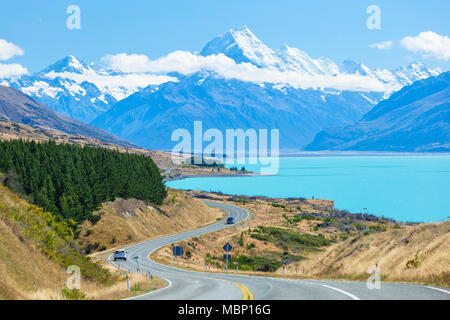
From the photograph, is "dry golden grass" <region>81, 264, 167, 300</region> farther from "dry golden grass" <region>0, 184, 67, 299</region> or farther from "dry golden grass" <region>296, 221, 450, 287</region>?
"dry golden grass" <region>296, 221, 450, 287</region>

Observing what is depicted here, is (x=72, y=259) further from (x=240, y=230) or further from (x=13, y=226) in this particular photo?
(x=240, y=230)

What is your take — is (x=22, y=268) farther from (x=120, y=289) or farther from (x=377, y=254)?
(x=377, y=254)

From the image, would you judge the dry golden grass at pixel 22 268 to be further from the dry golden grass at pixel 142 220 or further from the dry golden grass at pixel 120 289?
the dry golden grass at pixel 142 220

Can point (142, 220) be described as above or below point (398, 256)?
below

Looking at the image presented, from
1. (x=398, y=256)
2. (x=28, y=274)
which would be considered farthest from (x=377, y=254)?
A: (x=28, y=274)

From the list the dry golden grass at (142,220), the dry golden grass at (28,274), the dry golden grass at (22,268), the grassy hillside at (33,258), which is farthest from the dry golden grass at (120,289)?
the dry golden grass at (142,220)

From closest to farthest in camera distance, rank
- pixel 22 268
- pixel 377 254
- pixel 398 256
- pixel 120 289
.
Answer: pixel 22 268
pixel 120 289
pixel 398 256
pixel 377 254

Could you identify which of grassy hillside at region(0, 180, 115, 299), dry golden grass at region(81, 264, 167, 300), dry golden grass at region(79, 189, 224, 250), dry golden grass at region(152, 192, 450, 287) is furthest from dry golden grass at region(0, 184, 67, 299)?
dry golden grass at region(79, 189, 224, 250)

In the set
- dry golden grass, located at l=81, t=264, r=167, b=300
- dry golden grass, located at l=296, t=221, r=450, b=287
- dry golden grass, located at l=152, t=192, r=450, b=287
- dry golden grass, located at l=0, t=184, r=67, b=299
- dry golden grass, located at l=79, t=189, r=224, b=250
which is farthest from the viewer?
dry golden grass, located at l=79, t=189, r=224, b=250

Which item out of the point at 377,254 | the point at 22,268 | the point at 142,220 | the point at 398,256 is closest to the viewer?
the point at 22,268

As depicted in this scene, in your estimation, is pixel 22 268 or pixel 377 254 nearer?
pixel 22 268
